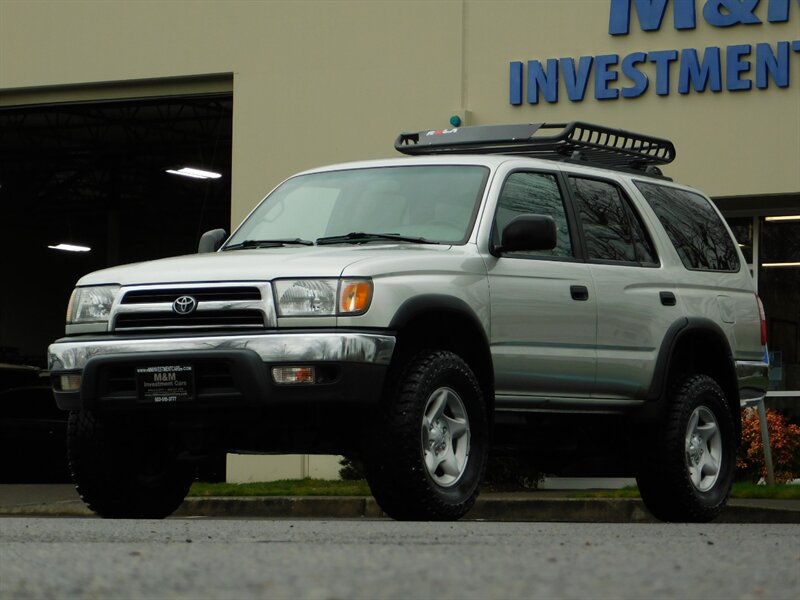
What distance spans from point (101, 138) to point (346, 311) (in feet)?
99.6

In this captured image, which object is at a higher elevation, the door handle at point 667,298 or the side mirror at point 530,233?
the side mirror at point 530,233

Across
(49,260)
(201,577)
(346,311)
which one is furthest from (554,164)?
(49,260)

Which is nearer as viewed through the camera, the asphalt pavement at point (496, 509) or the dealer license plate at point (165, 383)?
the dealer license plate at point (165, 383)

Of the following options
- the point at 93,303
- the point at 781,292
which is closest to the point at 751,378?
the point at 93,303

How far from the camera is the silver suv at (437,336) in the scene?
8484 millimetres

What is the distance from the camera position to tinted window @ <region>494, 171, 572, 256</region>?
978cm

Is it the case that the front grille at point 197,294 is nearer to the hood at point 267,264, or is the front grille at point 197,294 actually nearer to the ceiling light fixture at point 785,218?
the hood at point 267,264

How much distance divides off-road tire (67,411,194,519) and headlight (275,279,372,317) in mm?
1364

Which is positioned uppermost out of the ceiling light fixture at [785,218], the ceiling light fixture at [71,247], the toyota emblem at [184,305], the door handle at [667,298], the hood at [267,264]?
the ceiling light fixture at [71,247]

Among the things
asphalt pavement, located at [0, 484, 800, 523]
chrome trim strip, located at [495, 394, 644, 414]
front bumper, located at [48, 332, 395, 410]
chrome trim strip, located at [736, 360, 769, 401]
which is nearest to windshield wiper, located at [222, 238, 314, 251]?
front bumper, located at [48, 332, 395, 410]

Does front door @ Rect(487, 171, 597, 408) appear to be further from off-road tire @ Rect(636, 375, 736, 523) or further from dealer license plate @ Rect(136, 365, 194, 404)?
dealer license plate @ Rect(136, 365, 194, 404)

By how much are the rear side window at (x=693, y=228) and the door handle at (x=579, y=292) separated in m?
1.38

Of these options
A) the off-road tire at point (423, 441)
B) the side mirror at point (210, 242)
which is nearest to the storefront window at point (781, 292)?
the side mirror at point (210, 242)

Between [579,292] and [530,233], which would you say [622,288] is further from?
[530,233]
